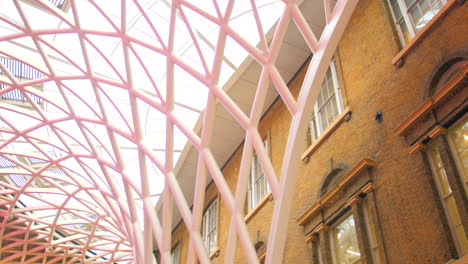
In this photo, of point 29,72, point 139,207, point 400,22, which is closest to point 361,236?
point 400,22

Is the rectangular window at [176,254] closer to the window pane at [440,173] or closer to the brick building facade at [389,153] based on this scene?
the brick building facade at [389,153]

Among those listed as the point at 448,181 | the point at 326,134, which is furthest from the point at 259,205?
the point at 448,181

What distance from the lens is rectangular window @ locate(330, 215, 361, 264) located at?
54.4ft

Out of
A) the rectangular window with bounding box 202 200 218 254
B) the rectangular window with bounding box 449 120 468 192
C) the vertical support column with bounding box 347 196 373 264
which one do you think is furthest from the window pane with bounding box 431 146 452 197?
the rectangular window with bounding box 202 200 218 254

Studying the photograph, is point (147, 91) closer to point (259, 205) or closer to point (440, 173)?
point (259, 205)

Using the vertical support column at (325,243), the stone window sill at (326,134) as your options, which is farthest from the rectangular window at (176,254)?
the vertical support column at (325,243)

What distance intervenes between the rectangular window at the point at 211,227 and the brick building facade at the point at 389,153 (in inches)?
403

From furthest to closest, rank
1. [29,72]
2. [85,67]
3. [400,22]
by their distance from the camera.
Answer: [29,72], [85,67], [400,22]

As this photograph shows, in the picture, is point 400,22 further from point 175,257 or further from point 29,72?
point 175,257

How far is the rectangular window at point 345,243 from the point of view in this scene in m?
16.6

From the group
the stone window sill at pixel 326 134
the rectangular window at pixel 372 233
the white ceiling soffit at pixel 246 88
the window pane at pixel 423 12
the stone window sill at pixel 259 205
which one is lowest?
the rectangular window at pixel 372 233

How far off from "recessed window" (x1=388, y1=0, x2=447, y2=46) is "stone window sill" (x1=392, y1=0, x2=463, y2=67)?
90 centimetres

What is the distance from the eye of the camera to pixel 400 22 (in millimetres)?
17203

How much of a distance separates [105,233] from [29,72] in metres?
19.2
